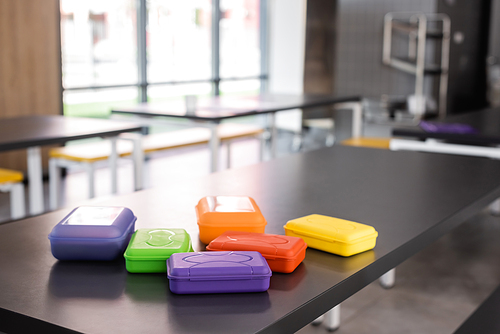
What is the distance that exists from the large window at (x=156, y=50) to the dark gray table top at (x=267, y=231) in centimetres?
385

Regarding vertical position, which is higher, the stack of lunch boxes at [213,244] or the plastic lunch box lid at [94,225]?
the plastic lunch box lid at [94,225]

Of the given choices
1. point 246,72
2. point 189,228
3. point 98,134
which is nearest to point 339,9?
point 246,72

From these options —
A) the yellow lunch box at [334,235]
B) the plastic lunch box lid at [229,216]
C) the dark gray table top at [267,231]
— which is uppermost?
the plastic lunch box lid at [229,216]

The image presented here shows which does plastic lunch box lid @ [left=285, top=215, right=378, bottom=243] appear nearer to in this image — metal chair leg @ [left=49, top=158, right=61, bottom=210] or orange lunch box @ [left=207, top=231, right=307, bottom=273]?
orange lunch box @ [left=207, top=231, right=307, bottom=273]

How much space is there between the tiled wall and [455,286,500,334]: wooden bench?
5110 millimetres

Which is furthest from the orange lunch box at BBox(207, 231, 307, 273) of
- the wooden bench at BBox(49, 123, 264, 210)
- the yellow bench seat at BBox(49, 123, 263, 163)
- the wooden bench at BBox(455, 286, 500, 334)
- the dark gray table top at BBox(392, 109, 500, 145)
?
the yellow bench seat at BBox(49, 123, 263, 163)

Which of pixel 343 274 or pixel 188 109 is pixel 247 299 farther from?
pixel 188 109

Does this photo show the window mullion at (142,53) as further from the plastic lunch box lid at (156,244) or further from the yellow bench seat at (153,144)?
the plastic lunch box lid at (156,244)

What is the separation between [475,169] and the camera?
6.09ft

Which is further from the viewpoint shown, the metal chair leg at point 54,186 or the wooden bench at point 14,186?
the metal chair leg at point 54,186

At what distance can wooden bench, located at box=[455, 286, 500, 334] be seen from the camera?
1.46 m

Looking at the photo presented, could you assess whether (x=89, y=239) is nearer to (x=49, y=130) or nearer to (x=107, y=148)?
(x=49, y=130)

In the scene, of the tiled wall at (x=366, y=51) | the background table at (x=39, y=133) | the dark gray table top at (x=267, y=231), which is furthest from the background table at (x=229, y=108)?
the dark gray table top at (x=267, y=231)

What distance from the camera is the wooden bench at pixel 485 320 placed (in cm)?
146
